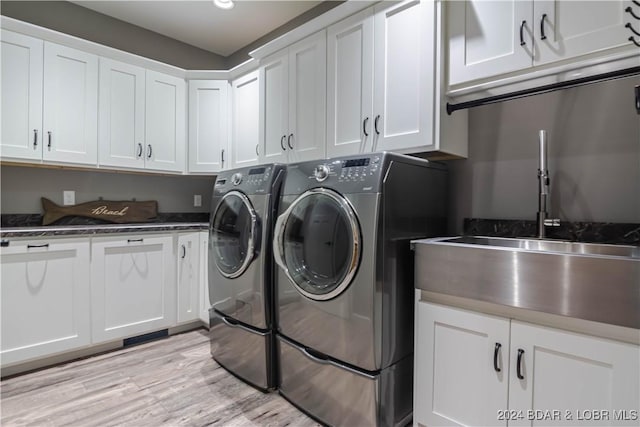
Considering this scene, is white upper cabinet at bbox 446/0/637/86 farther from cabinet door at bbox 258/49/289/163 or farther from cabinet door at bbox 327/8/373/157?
cabinet door at bbox 258/49/289/163

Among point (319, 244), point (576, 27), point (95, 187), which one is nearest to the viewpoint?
point (576, 27)

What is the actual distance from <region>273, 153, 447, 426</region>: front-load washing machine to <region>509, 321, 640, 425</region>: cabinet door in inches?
19.3

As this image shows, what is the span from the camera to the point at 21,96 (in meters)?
2.26

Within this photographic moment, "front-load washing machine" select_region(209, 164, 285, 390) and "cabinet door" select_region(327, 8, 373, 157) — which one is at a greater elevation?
"cabinet door" select_region(327, 8, 373, 157)

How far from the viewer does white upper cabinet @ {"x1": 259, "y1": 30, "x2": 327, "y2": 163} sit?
218 cm

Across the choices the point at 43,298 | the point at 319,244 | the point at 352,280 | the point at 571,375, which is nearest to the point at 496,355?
the point at 571,375

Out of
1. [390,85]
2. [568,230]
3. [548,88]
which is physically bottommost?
[568,230]

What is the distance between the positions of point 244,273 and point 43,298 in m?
1.35

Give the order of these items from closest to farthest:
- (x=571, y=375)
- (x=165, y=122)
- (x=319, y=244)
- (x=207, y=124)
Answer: (x=571, y=375), (x=319, y=244), (x=165, y=122), (x=207, y=124)

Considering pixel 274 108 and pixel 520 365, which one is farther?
pixel 274 108

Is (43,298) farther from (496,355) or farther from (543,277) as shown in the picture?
(543,277)

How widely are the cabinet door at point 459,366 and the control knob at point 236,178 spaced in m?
1.34

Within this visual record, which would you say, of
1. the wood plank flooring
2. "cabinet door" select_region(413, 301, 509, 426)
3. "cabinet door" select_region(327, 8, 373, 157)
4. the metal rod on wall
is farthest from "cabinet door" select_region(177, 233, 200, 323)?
the metal rod on wall

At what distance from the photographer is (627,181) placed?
1436 mm
